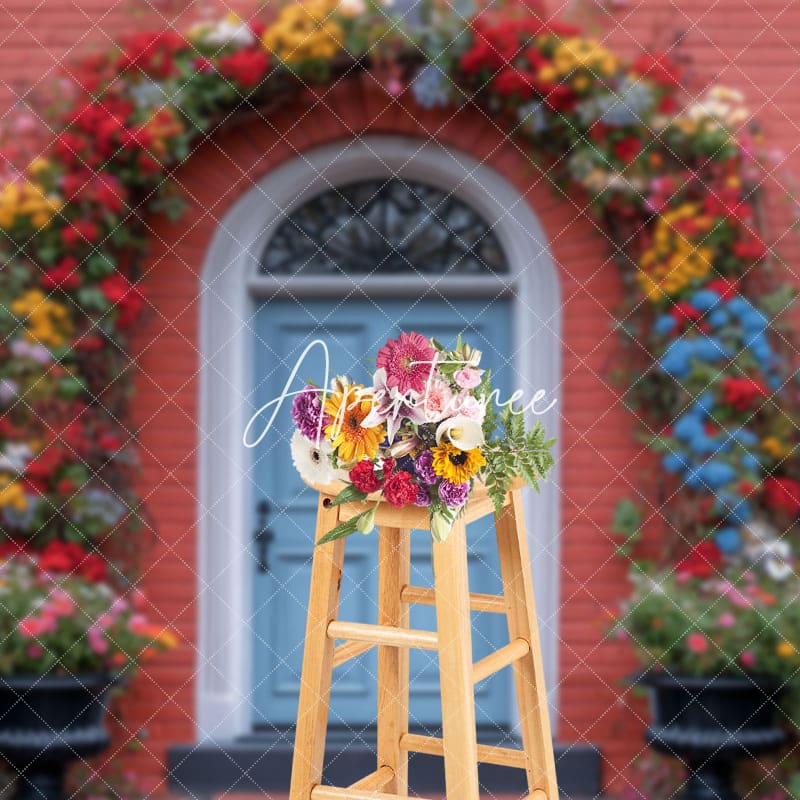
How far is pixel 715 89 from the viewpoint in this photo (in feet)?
14.3

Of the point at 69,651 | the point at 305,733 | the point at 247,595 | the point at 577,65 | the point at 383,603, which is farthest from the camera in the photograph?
the point at 247,595

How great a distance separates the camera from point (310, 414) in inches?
86.8

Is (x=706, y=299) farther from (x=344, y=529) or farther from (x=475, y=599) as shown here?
(x=344, y=529)

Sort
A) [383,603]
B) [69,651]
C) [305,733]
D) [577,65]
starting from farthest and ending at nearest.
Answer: [577,65] < [69,651] < [383,603] < [305,733]

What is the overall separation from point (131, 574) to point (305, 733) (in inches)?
94.9

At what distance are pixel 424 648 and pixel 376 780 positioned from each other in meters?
0.42

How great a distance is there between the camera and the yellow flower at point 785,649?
3.90 m

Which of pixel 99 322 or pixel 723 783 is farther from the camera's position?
pixel 99 322

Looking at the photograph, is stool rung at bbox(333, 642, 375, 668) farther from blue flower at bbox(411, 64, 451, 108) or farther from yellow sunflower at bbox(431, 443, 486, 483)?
blue flower at bbox(411, 64, 451, 108)

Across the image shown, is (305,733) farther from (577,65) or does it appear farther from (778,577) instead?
(577,65)

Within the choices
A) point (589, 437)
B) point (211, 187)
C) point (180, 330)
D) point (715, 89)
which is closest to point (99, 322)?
point (180, 330)

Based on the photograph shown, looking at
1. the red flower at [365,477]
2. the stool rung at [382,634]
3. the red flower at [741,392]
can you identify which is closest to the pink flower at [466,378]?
the red flower at [365,477]

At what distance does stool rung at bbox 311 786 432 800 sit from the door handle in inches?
99.5

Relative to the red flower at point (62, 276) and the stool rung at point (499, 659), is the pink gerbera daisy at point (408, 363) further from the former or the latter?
the red flower at point (62, 276)
